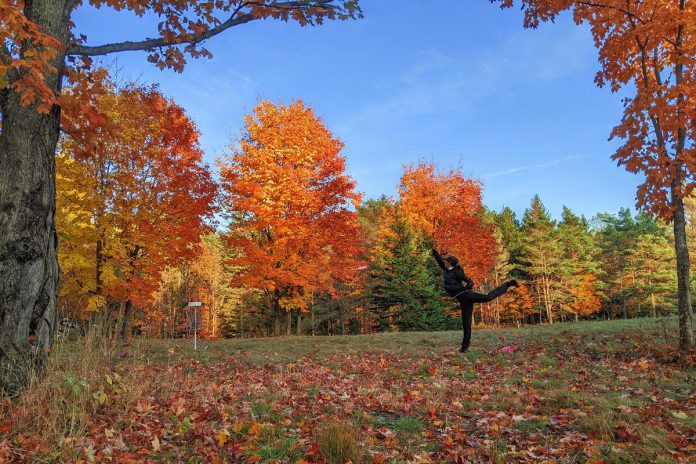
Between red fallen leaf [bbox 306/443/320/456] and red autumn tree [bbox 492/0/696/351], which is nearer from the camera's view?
red fallen leaf [bbox 306/443/320/456]

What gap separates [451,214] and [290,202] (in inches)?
519

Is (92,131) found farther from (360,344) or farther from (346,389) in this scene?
(360,344)

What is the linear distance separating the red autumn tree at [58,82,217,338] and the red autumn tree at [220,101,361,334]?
186cm

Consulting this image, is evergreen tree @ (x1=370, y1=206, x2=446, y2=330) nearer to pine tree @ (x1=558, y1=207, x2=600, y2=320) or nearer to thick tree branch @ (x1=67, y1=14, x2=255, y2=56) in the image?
pine tree @ (x1=558, y1=207, x2=600, y2=320)

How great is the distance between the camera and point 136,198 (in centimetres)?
1436

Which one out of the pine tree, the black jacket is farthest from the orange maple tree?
the black jacket

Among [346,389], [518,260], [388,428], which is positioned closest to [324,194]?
[346,389]

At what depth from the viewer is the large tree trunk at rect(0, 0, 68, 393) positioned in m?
4.68

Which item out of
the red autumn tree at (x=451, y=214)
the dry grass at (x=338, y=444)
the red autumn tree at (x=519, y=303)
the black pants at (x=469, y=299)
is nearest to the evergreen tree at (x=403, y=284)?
the red autumn tree at (x=451, y=214)

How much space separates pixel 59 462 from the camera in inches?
135

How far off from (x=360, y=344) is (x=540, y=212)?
1600 inches

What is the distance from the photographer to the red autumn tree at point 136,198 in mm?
13406

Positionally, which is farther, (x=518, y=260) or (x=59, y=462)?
(x=518, y=260)

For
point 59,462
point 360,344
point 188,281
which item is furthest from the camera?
point 188,281
